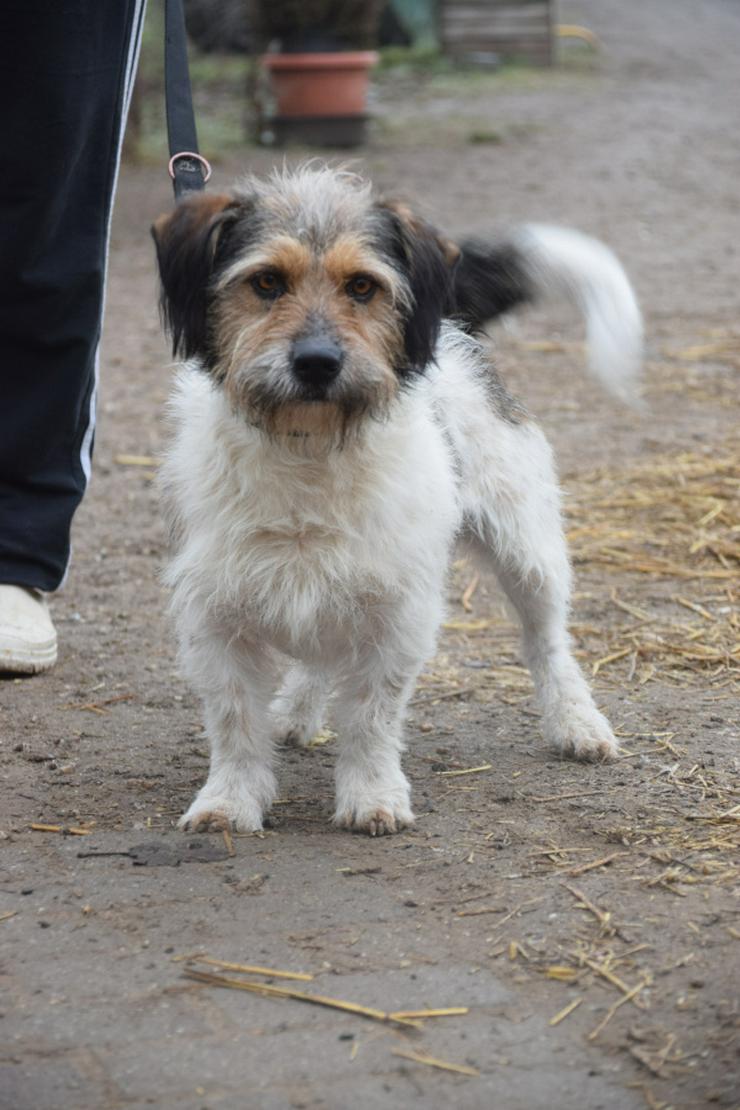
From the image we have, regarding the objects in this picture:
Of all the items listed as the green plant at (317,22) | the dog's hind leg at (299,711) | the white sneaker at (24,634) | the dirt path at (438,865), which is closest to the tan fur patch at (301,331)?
the dirt path at (438,865)

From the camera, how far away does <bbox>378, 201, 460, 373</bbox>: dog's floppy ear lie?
11.6 ft

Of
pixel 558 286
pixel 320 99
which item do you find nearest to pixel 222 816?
pixel 558 286

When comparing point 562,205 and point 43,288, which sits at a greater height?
point 43,288

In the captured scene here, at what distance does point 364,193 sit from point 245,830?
4.87 feet

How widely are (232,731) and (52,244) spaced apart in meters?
1.66

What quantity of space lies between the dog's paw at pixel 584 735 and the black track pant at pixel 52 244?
66.9 inches

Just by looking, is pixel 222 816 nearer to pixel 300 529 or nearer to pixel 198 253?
pixel 300 529

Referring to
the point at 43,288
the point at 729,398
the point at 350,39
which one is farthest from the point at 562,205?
the point at 43,288

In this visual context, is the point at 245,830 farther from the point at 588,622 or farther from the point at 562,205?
the point at 562,205

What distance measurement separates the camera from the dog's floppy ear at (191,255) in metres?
3.44

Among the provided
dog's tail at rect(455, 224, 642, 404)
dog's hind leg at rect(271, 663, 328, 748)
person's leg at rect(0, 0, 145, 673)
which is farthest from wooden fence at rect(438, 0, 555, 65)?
dog's hind leg at rect(271, 663, 328, 748)

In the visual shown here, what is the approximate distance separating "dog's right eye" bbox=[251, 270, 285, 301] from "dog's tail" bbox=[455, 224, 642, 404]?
3.21ft

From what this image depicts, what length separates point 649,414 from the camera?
7.42 meters

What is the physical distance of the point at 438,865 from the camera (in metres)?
3.37
